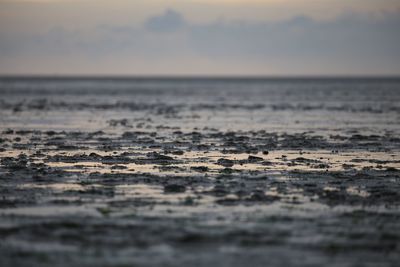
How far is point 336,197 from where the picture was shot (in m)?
17.6

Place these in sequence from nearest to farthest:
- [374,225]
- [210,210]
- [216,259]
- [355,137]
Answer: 1. [216,259]
2. [374,225]
3. [210,210]
4. [355,137]

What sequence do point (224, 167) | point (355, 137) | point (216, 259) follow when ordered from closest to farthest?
1. point (216, 259)
2. point (224, 167)
3. point (355, 137)

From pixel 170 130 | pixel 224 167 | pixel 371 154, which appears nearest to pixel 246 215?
pixel 224 167

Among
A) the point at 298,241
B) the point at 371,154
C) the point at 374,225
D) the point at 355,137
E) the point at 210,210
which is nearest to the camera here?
the point at 298,241

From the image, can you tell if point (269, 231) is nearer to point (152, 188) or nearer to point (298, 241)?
point (298, 241)

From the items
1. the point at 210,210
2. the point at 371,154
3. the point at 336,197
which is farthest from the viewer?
the point at 371,154

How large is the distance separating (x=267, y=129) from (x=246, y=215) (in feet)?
83.5

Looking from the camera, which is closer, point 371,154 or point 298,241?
point 298,241

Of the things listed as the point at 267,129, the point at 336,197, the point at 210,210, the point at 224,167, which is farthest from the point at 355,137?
the point at 210,210

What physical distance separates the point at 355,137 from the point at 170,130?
957 centimetres

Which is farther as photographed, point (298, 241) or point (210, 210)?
point (210, 210)

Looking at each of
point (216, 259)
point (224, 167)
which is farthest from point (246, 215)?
point (224, 167)

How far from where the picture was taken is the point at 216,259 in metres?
12.2

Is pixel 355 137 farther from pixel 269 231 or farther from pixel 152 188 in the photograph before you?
pixel 269 231
